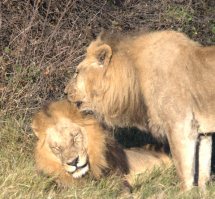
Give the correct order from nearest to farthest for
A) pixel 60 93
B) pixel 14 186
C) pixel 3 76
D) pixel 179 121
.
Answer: pixel 14 186, pixel 179 121, pixel 3 76, pixel 60 93

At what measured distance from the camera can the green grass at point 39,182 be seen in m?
5.32

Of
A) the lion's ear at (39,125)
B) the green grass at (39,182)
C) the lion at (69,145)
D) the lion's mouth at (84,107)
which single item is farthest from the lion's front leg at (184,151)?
the lion's ear at (39,125)

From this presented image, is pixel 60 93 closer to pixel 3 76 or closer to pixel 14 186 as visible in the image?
pixel 3 76

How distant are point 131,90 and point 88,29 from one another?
6.29ft

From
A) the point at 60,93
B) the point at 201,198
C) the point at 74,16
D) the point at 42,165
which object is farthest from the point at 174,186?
the point at 74,16

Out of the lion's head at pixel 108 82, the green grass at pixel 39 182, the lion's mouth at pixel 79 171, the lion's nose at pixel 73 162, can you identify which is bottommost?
the green grass at pixel 39 182

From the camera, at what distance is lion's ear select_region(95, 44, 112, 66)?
5.95 metres

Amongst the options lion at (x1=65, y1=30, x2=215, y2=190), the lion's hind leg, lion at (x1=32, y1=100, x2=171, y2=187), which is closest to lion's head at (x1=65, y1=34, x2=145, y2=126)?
lion at (x1=65, y1=30, x2=215, y2=190)

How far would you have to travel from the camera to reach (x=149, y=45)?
6012mm

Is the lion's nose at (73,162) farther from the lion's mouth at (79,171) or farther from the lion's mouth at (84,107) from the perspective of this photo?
the lion's mouth at (84,107)

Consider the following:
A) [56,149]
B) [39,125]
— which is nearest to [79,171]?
[56,149]

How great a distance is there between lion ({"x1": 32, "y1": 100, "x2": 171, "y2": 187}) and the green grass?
0.10m

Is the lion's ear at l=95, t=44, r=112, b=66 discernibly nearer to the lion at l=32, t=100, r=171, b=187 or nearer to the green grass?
the lion at l=32, t=100, r=171, b=187

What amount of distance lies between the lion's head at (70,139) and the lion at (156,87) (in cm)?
38
